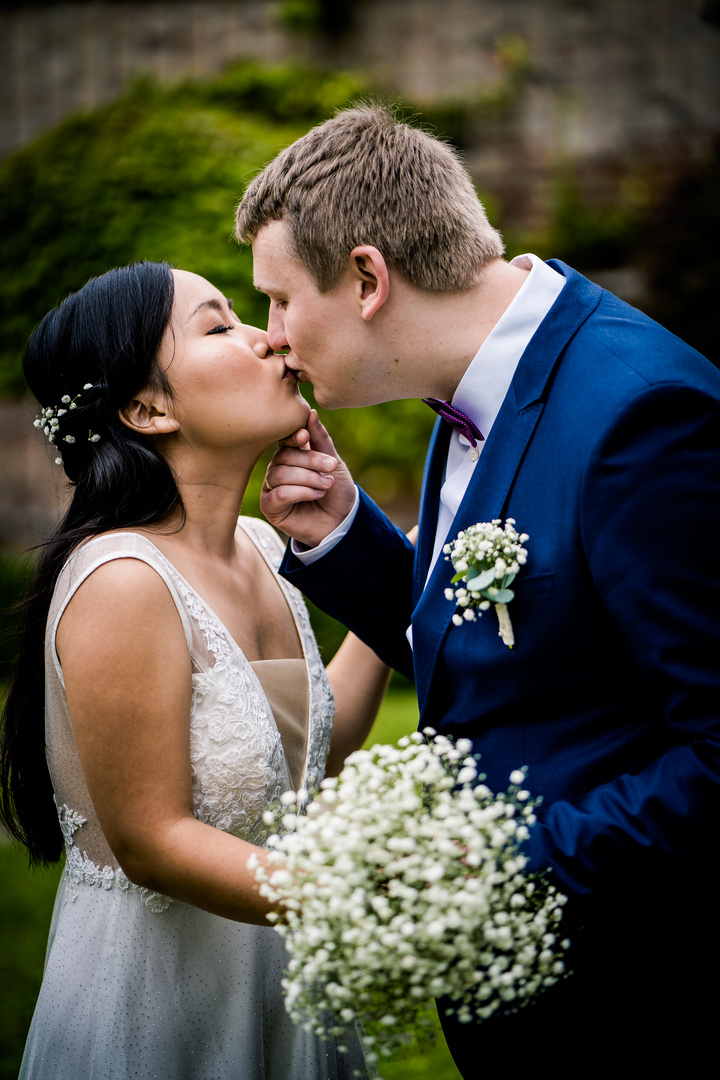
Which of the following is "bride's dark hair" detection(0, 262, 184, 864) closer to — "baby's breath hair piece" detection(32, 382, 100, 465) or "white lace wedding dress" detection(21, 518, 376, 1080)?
"baby's breath hair piece" detection(32, 382, 100, 465)

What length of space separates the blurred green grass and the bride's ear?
5.52 feet

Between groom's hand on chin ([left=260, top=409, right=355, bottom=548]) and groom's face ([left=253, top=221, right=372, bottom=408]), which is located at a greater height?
groom's face ([left=253, top=221, right=372, bottom=408])

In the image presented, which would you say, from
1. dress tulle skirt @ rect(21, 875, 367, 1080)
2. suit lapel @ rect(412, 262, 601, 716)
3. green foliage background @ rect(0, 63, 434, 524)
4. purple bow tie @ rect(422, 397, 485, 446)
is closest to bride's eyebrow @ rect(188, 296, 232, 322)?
purple bow tie @ rect(422, 397, 485, 446)

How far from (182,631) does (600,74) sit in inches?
358

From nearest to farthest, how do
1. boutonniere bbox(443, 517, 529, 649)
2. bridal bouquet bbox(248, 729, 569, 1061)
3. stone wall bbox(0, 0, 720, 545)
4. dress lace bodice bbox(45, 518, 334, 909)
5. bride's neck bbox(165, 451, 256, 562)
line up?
bridal bouquet bbox(248, 729, 569, 1061), boutonniere bbox(443, 517, 529, 649), dress lace bodice bbox(45, 518, 334, 909), bride's neck bbox(165, 451, 256, 562), stone wall bbox(0, 0, 720, 545)

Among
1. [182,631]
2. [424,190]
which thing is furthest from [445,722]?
[424,190]

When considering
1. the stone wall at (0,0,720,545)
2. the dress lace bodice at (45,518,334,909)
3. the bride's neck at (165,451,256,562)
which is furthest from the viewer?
the stone wall at (0,0,720,545)

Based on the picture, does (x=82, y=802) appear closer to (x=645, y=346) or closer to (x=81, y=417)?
(x=81, y=417)

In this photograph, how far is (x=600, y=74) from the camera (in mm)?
9219

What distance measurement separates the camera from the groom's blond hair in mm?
2342

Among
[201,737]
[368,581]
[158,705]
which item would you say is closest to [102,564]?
[158,705]

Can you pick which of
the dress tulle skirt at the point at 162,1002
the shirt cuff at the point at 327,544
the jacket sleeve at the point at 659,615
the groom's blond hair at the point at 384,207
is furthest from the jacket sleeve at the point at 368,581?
the jacket sleeve at the point at 659,615

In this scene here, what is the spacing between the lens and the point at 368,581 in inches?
112

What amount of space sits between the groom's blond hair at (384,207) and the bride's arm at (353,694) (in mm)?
1042
